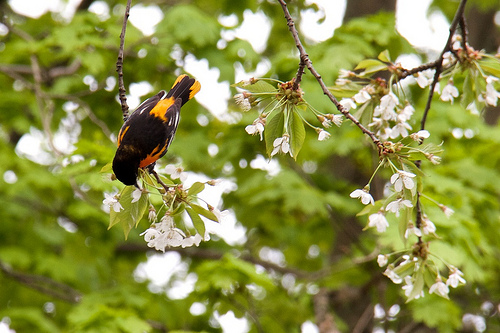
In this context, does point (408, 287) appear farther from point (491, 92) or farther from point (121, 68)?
point (121, 68)

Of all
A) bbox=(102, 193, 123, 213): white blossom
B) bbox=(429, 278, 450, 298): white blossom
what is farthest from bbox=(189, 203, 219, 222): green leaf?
bbox=(429, 278, 450, 298): white blossom

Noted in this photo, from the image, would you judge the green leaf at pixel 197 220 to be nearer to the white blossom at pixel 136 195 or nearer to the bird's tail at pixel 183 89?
the white blossom at pixel 136 195

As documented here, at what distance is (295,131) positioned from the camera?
1.94 meters

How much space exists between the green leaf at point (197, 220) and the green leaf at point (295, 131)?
394 millimetres

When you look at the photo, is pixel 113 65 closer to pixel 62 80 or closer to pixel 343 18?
pixel 62 80

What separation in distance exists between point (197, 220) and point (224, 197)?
332 centimetres

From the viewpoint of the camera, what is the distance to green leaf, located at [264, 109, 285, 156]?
1.94m

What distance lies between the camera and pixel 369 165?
217 inches

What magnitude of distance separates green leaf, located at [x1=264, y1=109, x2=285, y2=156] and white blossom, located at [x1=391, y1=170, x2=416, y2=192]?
42cm

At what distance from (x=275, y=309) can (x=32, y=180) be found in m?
2.25

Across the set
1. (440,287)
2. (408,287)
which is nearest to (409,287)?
(408,287)

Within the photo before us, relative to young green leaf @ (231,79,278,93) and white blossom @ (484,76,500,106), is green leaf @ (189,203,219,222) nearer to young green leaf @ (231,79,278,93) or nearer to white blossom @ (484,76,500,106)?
young green leaf @ (231,79,278,93)

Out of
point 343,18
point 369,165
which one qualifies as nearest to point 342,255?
point 369,165

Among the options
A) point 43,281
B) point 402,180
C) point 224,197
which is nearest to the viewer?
point 402,180
